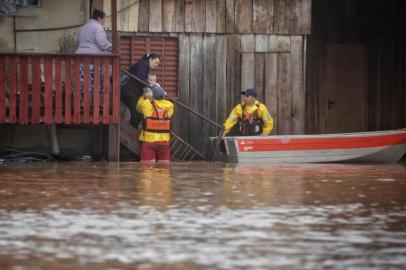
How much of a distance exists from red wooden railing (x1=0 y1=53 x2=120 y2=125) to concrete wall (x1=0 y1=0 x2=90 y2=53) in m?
1.02

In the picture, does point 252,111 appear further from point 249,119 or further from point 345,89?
point 345,89

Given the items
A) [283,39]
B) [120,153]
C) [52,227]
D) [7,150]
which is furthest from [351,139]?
[52,227]

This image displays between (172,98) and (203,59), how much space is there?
3.10 feet

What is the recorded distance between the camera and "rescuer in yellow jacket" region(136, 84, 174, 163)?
1703cm

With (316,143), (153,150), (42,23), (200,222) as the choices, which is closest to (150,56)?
(153,150)

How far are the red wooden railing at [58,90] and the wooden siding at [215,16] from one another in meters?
1.85

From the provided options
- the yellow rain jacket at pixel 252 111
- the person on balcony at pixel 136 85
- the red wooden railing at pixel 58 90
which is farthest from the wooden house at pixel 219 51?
the red wooden railing at pixel 58 90

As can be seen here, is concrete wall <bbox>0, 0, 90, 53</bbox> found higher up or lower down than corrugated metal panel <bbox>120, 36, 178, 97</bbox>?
higher up

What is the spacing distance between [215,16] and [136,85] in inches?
89.3

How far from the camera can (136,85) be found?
58.8 feet

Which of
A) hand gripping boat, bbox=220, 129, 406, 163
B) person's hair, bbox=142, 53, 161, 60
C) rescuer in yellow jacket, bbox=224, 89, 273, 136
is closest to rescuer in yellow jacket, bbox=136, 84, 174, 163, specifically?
person's hair, bbox=142, 53, 161, 60

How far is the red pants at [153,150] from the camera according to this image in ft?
55.9

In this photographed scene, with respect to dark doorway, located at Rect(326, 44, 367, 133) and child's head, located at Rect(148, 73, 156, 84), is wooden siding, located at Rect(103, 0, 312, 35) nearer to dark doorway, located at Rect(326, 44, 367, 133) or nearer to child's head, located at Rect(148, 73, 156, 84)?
child's head, located at Rect(148, 73, 156, 84)

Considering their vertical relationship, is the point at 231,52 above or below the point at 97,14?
→ below
